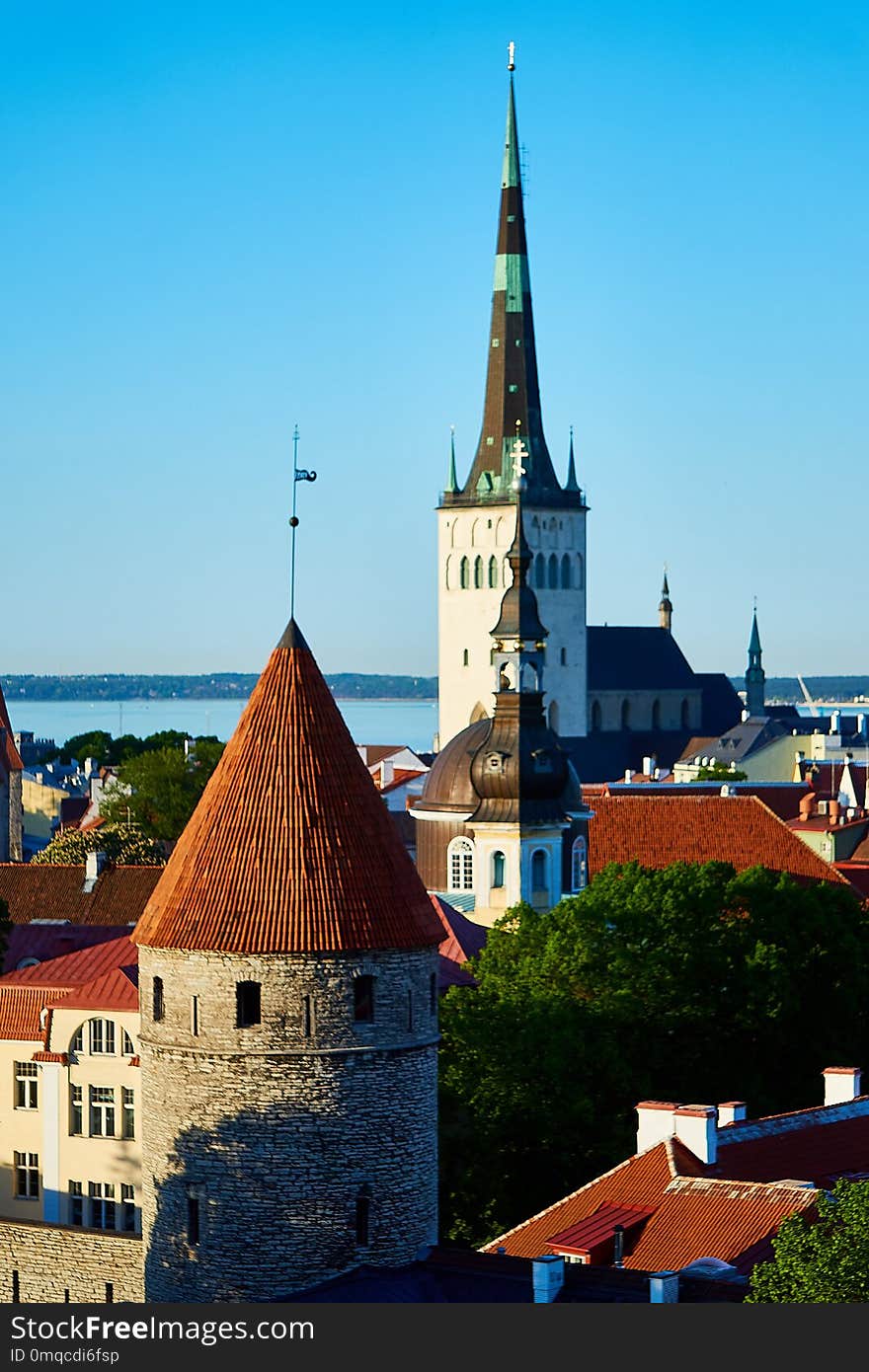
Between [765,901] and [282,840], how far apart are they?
75.5 ft

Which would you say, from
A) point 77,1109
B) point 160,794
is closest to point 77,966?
point 77,1109

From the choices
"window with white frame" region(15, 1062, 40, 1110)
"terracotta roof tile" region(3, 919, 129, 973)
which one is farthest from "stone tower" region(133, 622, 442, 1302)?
"terracotta roof tile" region(3, 919, 129, 973)

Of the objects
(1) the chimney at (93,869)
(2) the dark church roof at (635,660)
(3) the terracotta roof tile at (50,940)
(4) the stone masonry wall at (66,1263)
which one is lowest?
(4) the stone masonry wall at (66,1263)

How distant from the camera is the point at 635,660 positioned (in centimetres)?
15538

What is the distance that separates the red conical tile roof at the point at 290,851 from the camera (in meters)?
30.5

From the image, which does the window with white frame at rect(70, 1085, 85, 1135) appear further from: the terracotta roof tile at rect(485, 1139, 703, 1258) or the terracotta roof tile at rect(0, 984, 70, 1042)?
the terracotta roof tile at rect(485, 1139, 703, 1258)

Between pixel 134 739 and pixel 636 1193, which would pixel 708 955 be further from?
pixel 134 739

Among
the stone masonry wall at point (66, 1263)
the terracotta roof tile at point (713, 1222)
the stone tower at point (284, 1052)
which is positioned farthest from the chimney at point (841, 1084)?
the stone tower at point (284, 1052)

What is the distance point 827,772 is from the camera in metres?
136

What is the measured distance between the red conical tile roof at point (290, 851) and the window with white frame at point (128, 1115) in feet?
45.1

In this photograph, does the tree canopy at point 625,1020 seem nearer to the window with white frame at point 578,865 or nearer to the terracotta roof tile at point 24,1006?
the terracotta roof tile at point 24,1006

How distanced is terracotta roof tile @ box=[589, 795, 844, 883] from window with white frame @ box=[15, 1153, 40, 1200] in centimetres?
2985

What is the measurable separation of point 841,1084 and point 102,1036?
11639 millimetres

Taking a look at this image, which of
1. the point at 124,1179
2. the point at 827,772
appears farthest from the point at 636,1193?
the point at 827,772
